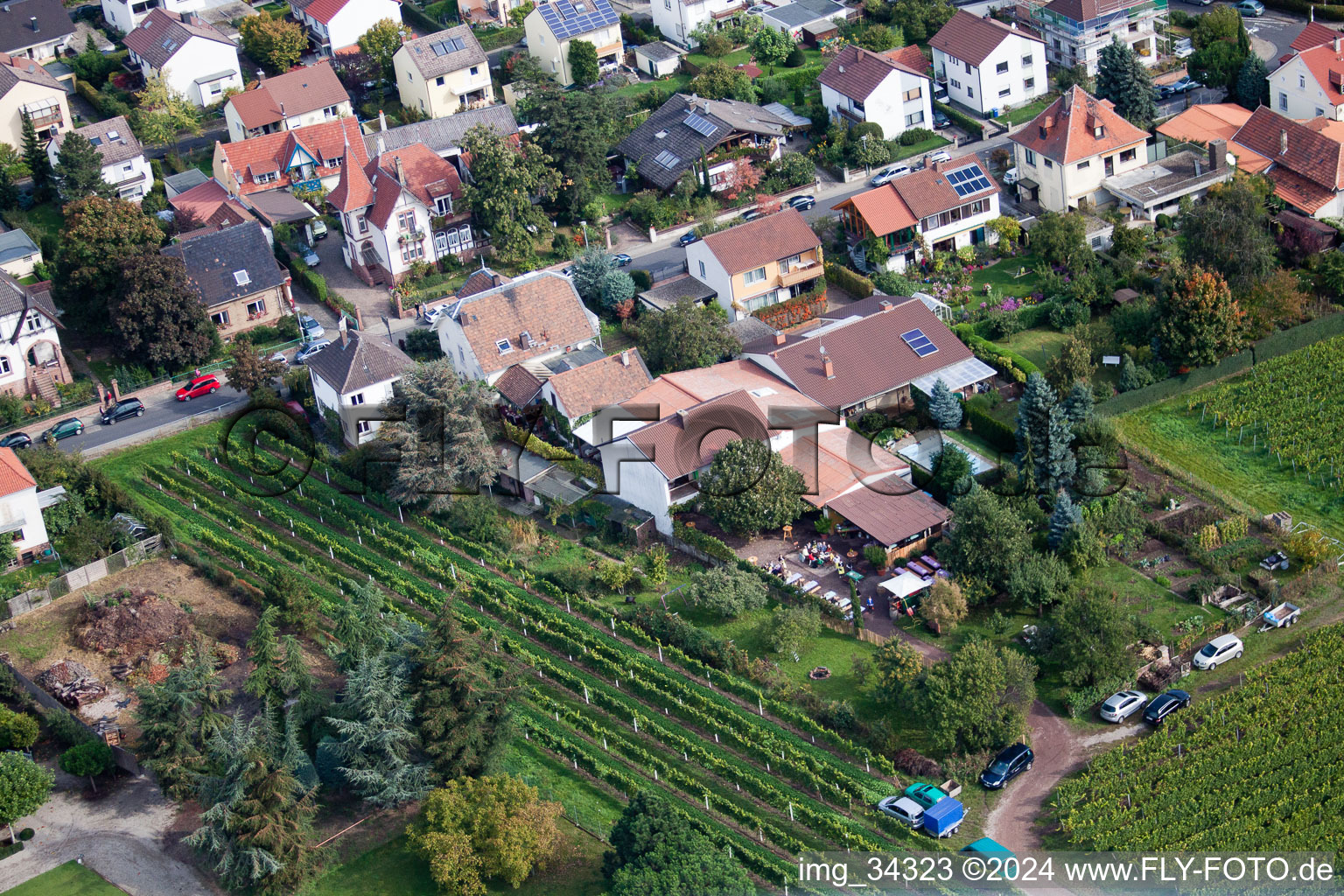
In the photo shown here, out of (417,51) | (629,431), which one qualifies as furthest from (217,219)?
(629,431)

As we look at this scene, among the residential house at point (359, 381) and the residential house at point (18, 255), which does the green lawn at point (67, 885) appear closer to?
the residential house at point (359, 381)

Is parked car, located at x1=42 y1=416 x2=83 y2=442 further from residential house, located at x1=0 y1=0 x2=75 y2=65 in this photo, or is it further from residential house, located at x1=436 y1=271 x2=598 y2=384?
residential house, located at x1=0 y1=0 x2=75 y2=65

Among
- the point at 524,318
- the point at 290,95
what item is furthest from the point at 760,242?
the point at 290,95

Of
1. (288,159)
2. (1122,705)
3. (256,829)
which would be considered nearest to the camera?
(256,829)

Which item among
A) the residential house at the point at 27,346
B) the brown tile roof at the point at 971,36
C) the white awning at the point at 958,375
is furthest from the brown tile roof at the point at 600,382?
the brown tile roof at the point at 971,36

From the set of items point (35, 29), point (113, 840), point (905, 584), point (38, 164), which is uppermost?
point (35, 29)

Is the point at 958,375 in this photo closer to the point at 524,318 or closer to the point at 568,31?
the point at 524,318
